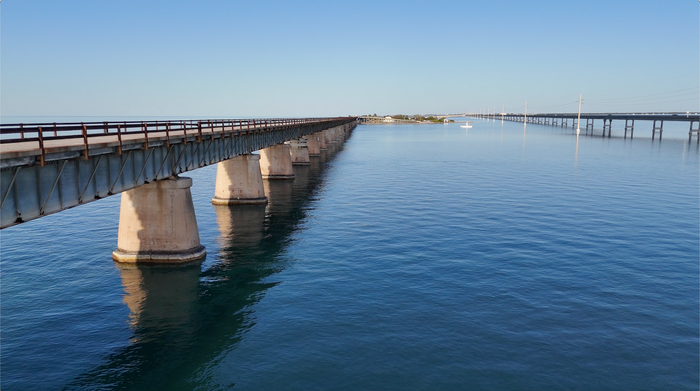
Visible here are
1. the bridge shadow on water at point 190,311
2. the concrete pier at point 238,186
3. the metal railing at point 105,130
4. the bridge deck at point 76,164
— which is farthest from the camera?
the concrete pier at point 238,186

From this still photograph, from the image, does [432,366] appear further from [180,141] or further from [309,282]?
[180,141]

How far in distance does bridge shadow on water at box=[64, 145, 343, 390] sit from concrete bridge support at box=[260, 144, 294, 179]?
31499 millimetres

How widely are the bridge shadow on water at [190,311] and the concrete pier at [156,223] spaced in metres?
1.04

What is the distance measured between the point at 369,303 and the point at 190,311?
31.1 ft

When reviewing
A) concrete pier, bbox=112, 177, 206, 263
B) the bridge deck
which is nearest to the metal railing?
the bridge deck

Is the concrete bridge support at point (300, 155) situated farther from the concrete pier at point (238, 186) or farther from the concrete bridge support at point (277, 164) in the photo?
the concrete pier at point (238, 186)

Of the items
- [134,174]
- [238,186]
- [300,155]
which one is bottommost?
[238,186]

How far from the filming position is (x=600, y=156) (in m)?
112

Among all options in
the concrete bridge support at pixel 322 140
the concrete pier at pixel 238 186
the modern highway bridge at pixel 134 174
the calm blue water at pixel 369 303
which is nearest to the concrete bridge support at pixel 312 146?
the concrete bridge support at pixel 322 140

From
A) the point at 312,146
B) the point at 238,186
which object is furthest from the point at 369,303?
the point at 312,146

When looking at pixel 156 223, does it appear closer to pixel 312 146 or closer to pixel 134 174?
pixel 134 174

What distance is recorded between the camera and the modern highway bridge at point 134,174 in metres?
19.1

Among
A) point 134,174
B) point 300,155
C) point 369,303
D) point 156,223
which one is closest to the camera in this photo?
point 369,303

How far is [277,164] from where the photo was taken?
7612 centimetres
